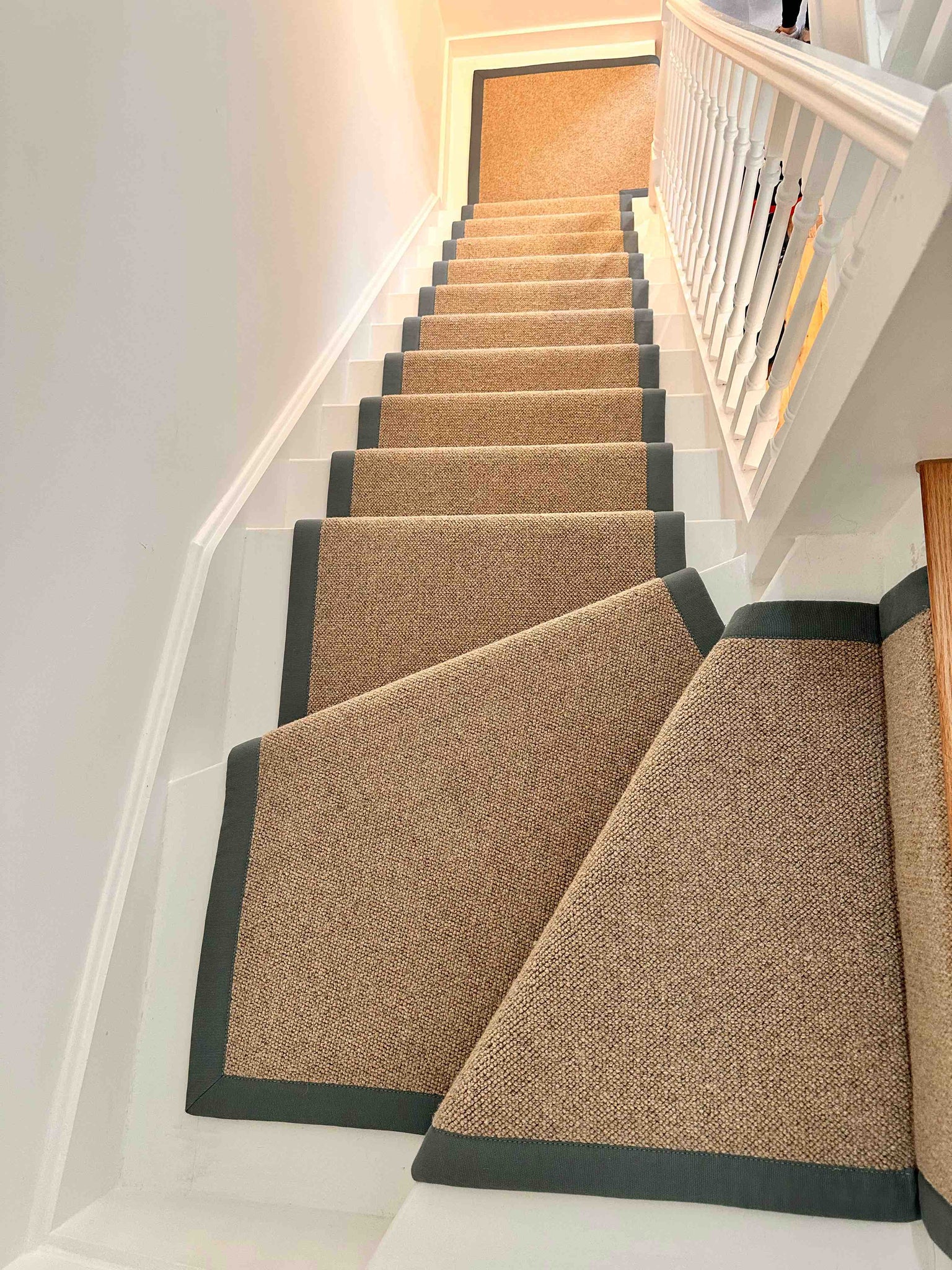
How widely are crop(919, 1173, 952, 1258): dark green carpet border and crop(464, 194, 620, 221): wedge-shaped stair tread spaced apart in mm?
3889

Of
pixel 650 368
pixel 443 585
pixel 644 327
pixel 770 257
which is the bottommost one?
pixel 443 585

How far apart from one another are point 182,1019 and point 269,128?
1849 mm

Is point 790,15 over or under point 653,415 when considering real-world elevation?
over

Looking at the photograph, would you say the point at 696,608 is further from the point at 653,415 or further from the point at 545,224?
the point at 545,224

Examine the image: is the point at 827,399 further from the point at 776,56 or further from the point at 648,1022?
the point at 648,1022

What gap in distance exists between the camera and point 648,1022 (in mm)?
863

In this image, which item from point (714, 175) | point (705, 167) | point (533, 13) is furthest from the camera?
point (533, 13)

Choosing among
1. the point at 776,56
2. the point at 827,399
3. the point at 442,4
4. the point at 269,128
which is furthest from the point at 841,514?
the point at 442,4

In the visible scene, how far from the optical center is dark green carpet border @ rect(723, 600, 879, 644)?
99 centimetres

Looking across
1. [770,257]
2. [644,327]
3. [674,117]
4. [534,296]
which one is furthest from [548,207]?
[770,257]

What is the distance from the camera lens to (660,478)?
1746mm

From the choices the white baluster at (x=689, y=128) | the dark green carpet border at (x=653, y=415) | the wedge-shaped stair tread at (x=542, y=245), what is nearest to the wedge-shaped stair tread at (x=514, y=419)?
the dark green carpet border at (x=653, y=415)

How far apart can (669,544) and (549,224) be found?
2761 mm

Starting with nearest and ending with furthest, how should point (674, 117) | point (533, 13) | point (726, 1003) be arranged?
1. point (726, 1003)
2. point (674, 117)
3. point (533, 13)
